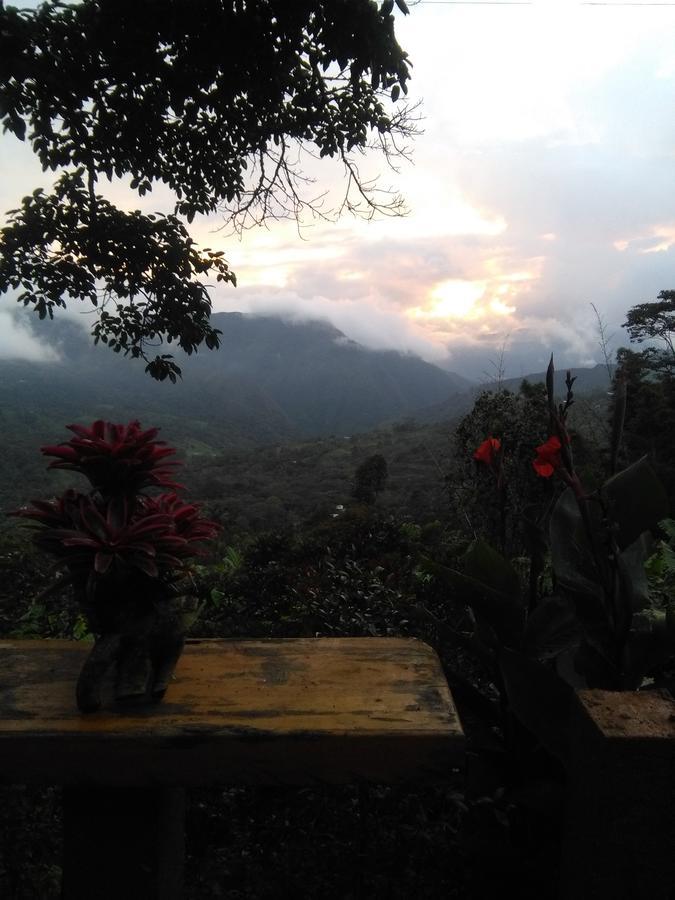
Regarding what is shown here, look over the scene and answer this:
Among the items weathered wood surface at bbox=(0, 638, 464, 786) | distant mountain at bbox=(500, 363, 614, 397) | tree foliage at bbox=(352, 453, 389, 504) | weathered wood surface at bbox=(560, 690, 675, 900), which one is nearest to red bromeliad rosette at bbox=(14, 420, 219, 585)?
weathered wood surface at bbox=(0, 638, 464, 786)

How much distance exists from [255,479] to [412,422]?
28.2 feet

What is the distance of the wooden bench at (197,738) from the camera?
3.88ft

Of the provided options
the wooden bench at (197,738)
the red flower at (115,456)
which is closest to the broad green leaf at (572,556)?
the wooden bench at (197,738)

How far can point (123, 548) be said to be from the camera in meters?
1.23

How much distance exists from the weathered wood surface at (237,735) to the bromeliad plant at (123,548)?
10cm

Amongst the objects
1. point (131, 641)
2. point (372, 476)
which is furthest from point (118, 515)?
point (372, 476)

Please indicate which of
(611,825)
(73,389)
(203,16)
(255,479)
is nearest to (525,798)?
(611,825)

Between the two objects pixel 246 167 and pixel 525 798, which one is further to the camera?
pixel 246 167

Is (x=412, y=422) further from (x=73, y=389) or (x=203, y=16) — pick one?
(x=203, y=16)

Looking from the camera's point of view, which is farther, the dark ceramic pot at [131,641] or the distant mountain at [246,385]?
the distant mountain at [246,385]

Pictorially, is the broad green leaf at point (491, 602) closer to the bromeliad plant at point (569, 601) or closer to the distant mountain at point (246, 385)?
the bromeliad plant at point (569, 601)

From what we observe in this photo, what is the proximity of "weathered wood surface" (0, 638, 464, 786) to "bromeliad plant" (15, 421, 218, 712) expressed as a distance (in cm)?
10

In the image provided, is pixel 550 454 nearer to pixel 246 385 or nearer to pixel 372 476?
pixel 372 476

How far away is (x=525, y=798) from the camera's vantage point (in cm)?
131
